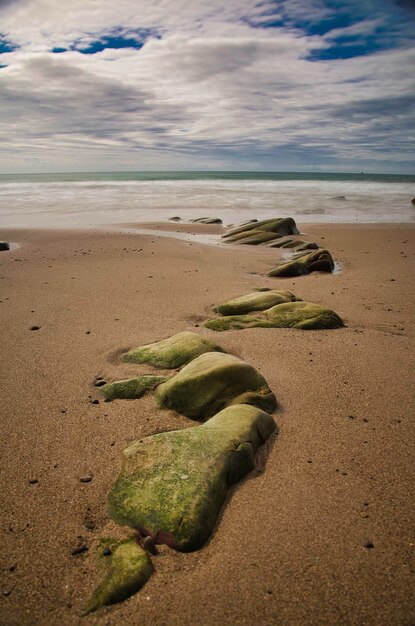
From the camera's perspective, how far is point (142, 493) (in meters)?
2.92

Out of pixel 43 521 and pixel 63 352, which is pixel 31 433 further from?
pixel 63 352

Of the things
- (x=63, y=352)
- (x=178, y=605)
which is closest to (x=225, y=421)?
(x=178, y=605)

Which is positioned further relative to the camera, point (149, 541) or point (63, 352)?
point (63, 352)

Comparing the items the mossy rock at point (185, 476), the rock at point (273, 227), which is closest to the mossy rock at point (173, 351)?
the mossy rock at point (185, 476)

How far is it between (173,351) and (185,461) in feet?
6.48

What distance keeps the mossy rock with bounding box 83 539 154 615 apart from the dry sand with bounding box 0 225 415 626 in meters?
0.06

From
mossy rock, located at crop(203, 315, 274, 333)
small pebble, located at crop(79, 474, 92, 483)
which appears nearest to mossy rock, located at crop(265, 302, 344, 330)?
mossy rock, located at crop(203, 315, 274, 333)

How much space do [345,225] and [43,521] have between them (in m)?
18.2

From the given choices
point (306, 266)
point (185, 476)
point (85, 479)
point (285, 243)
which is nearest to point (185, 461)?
point (185, 476)

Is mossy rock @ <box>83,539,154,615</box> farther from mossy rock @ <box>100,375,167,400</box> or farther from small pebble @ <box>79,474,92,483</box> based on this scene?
mossy rock @ <box>100,375,167,400</box>

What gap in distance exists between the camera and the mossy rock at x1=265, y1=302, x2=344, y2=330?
19.6 feet

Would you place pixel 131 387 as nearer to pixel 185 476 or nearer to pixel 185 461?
pixel 185 461

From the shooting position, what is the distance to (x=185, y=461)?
3.07 metres

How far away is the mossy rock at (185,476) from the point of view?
2705 mm
